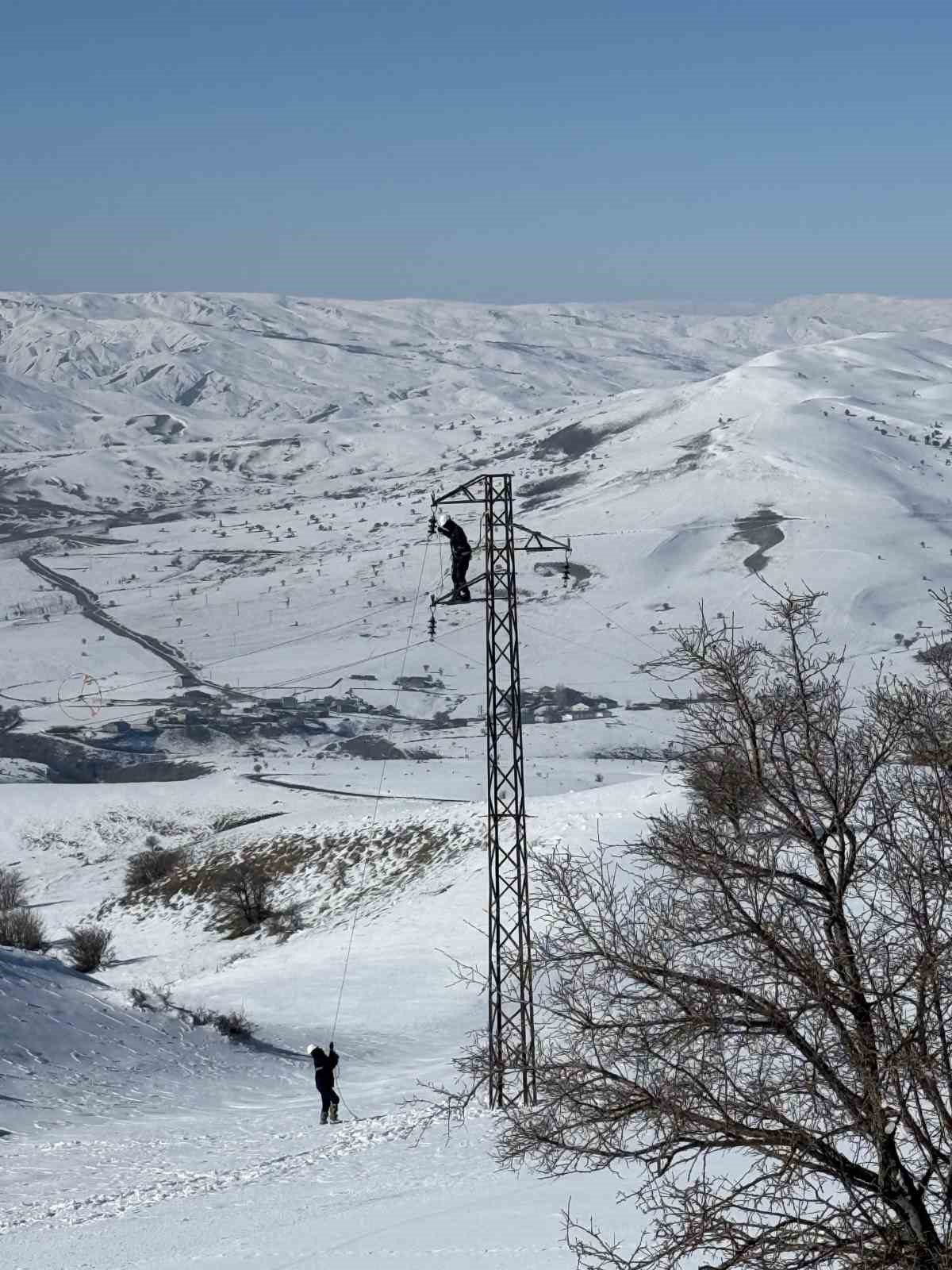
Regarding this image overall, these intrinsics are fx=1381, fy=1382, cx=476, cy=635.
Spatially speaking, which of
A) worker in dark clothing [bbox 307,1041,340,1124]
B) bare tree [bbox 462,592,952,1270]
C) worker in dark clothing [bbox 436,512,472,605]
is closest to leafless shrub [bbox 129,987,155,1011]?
worker in dark clothing [bbox 307,1041,340,1124]

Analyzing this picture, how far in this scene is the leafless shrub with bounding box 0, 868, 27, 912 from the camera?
33.5 metres

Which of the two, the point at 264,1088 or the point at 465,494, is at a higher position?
the point at 465,494

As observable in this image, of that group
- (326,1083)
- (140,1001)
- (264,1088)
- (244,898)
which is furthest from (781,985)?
(244,898)

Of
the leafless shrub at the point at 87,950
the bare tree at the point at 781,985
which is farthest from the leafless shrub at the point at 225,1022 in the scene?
the bare tree at the point at 781,985

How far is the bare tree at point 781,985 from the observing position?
5.75m

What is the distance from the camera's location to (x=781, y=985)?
6.31 m

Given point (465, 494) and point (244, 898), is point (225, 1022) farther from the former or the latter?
point (465, 494)

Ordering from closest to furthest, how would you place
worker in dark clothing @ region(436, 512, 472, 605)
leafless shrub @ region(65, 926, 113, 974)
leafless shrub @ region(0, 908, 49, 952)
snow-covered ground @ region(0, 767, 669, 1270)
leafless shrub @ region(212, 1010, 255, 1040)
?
snow-covered ground @ region(0, 767, 669, 1270)
worker in dark clothing @ region(436, 512, 472, 605)
leafless shrub @ region(212, 1010, 255, 1040)
leafless shrub @ region(0, 908, 49, 952)
leafless shrub @ region(65, 926, 113, 974)

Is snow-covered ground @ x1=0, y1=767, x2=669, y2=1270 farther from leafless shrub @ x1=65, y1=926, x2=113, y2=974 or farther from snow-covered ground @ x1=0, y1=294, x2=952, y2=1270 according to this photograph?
leafless shrub @ x1=65, y1=926, x2=113, y2=974

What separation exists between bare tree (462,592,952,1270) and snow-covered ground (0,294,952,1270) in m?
3.46

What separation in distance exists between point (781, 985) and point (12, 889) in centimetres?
3153

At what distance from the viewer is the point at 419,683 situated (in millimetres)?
66750

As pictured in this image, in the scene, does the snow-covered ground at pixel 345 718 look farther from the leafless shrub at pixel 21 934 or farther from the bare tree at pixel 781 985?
the bare tree at pixel 781 985

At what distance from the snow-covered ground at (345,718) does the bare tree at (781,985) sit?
11.3 feet
